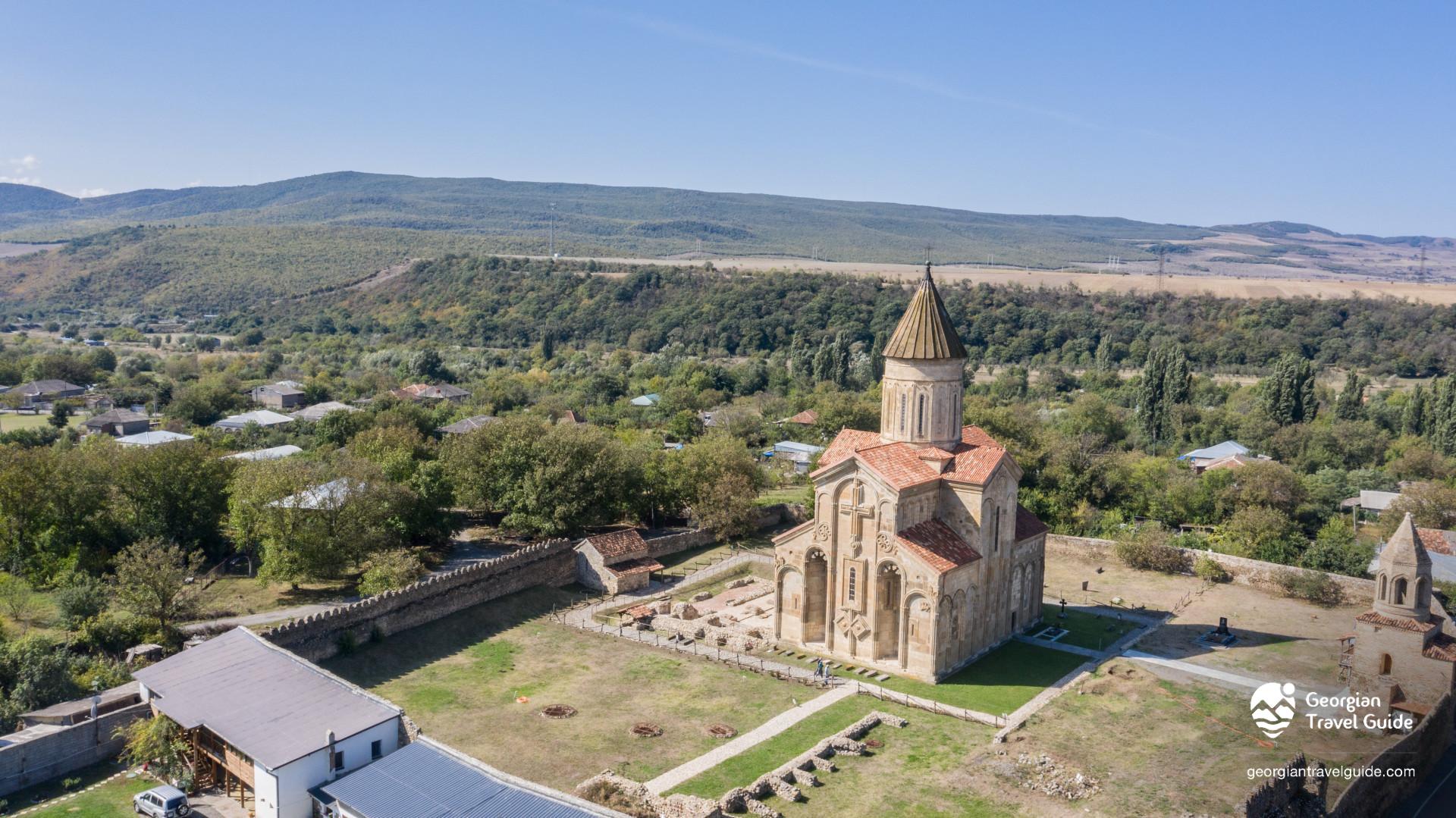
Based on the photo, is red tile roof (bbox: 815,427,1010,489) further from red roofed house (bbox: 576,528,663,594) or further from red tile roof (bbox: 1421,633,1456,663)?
red tile roof (bbox: 1421,633,1456,663)

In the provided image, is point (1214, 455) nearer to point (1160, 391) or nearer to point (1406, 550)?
point (1160, 391)

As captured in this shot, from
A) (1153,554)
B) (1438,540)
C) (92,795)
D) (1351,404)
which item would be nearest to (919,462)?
(1153,554)

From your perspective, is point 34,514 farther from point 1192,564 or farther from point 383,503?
point 1192,564

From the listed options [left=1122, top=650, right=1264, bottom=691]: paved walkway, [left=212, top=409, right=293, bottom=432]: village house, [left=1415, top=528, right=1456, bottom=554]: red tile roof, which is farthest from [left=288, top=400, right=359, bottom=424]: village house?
[left=1415, top=528, right=1456, bottom=554]: red tile roof

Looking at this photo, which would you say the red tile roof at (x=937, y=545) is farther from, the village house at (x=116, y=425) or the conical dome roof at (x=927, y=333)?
the village house at (x=116, y=425)

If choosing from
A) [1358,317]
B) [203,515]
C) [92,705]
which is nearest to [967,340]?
[1358,317]

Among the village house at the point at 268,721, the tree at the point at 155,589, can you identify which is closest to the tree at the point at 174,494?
the tree at the point at 155,589
